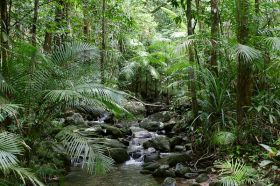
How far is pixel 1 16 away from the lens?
5145 mm

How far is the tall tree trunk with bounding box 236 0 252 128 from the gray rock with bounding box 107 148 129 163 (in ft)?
9.06

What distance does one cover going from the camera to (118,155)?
7.55 m

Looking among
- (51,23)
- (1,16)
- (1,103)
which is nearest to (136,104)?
(51,23)

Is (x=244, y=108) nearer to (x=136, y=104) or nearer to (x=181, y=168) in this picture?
(x=181, y=168)

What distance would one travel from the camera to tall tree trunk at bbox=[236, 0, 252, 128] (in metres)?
5.94

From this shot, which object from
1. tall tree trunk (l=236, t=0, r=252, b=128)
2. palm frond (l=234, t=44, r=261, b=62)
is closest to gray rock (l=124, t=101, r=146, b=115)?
tall tree trunk (l=236, t=0, r=252, b=128)

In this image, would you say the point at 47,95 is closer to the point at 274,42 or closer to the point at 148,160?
the point at 274,42

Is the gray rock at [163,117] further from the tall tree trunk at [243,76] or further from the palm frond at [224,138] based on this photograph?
the palm frond at [224,138]

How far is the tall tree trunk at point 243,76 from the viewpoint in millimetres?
5941

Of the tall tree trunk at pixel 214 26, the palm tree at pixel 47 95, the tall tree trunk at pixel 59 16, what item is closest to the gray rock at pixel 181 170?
the palm tree at pixel 47 95

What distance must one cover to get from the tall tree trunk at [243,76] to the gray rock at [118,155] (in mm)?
2763

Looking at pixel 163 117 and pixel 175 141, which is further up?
pixel 163 117

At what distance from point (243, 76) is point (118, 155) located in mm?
3150

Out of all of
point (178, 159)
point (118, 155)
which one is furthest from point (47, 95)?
point (118, 155)
